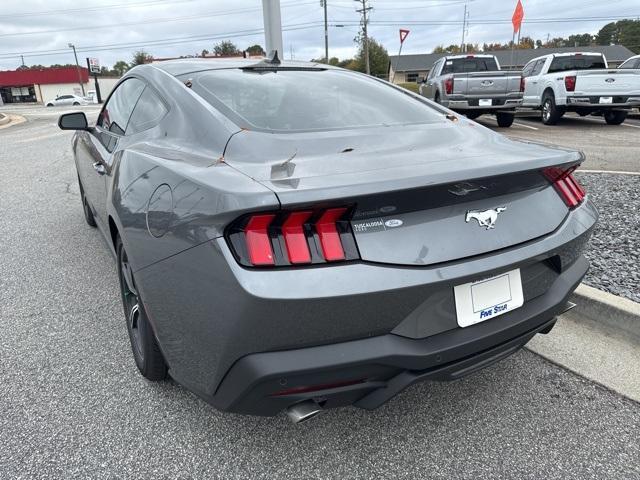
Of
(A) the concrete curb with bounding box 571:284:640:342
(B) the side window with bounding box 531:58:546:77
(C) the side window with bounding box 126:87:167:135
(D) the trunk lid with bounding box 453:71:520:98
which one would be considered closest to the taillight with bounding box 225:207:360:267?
(C) the side window with bounding box 126:87:167:135

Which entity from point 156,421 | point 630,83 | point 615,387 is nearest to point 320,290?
point 156,421

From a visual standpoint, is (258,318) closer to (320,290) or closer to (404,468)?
(320,290)

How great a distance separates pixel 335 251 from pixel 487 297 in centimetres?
64

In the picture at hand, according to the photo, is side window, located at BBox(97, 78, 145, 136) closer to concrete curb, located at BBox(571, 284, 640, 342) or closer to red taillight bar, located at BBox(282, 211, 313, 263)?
red taillight bar, located at BBox(282, 211, 313, 263)

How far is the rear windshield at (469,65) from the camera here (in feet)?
46.4

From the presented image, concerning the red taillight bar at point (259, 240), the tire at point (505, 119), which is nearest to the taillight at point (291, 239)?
the red taillight bar at point (259, 240)

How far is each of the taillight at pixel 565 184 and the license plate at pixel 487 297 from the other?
1.53 feet

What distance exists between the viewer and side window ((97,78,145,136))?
3.14 metres

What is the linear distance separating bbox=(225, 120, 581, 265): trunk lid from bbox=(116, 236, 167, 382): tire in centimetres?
92

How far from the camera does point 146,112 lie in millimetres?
2818

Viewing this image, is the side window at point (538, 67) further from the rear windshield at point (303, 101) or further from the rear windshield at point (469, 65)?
the rear windshield at point (303, 101)

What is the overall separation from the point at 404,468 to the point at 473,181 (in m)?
1.15

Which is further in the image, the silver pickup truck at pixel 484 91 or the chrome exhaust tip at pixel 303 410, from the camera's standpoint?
the silver pickup truck at pixel 484 91

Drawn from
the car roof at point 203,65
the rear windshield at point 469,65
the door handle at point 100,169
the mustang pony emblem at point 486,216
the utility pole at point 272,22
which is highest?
the utility pole at point 272,22
